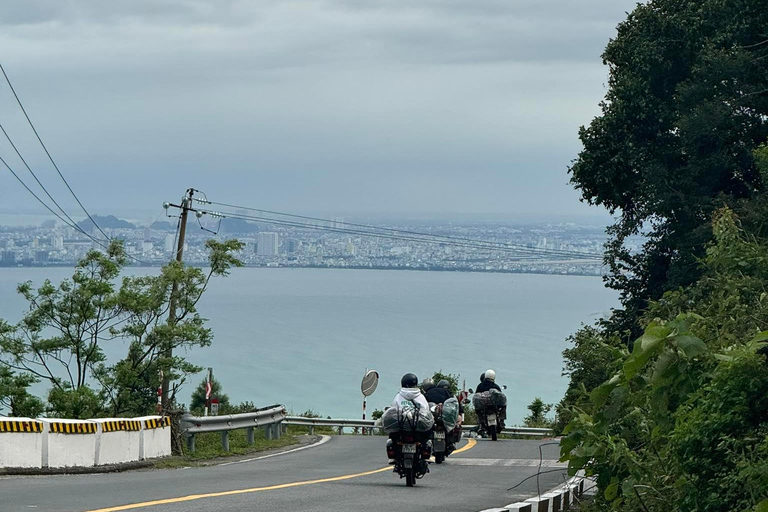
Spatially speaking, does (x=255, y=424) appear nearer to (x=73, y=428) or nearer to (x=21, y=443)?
(x=73, y=428)

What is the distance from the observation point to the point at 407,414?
17562 mm

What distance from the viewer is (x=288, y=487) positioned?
52.7 feet

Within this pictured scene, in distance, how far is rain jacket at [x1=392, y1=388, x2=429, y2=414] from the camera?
17797 mm

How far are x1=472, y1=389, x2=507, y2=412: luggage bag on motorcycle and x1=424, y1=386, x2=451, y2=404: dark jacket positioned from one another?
640 cm

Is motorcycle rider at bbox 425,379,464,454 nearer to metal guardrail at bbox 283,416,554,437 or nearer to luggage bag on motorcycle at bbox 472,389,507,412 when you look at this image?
luggage bag on motorcycle at bbox 472,389,507,412

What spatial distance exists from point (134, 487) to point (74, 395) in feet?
42.5

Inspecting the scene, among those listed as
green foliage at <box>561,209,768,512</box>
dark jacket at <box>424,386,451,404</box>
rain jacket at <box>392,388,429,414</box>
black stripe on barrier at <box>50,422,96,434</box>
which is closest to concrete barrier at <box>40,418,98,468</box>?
black stripe on barrier at <box>50,422,96,434</box>

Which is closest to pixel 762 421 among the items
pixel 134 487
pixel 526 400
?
pixel 134 487

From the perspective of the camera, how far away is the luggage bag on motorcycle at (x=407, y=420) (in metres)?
17.5

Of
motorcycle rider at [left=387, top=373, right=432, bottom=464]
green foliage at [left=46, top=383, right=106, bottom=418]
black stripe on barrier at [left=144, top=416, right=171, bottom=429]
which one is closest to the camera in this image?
motorcycle rider at [left=387, top=373, right=432, bottom=464]

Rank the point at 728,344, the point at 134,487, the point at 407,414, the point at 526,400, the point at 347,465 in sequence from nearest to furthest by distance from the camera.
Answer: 1. the point at 728,344
2. the point at 134,487
3. the point at 407,414
4. the point at 347,465
5. the point at 526,400

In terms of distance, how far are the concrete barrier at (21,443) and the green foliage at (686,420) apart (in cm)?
1007

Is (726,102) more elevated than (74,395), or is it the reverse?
(726,102)

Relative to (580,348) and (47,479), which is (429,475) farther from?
(580,348)
